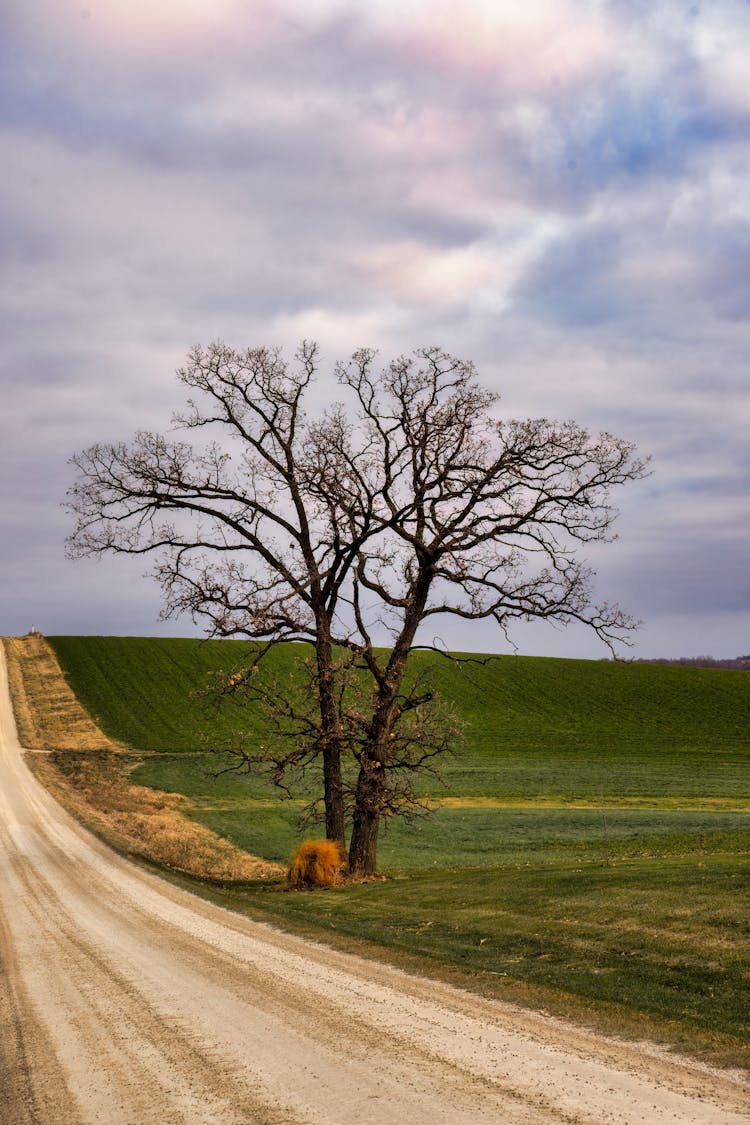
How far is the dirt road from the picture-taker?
296 inches

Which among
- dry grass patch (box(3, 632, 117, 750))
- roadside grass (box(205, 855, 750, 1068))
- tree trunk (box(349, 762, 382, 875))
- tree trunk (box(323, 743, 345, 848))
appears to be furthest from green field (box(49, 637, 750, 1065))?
tree trunk (box(323, 743, 345, 848))

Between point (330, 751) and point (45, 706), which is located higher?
point (45, 706)

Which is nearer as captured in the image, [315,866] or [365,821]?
[315,866]

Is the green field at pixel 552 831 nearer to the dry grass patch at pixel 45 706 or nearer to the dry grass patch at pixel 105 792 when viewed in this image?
the dry grass patch at pixel 105 792

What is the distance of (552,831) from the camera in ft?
120

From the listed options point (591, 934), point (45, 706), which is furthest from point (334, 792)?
point (45, 706)

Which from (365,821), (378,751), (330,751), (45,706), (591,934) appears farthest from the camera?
(45,706)

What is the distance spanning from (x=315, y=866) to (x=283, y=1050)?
572 inches

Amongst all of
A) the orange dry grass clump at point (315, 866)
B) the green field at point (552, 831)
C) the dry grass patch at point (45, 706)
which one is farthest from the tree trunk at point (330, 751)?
the dry grass patch at point (45, 706)

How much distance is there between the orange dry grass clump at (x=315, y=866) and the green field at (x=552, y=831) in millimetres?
1068

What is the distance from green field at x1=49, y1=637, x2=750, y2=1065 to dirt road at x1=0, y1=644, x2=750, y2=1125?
43.6 inches

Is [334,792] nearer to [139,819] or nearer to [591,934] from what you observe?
[591,934]

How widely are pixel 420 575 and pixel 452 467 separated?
283cm

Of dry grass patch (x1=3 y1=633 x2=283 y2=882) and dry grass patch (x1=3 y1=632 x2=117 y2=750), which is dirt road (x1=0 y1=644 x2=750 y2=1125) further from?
dry grass patch (x1=3 y1=632 x2=117 y2=750)
